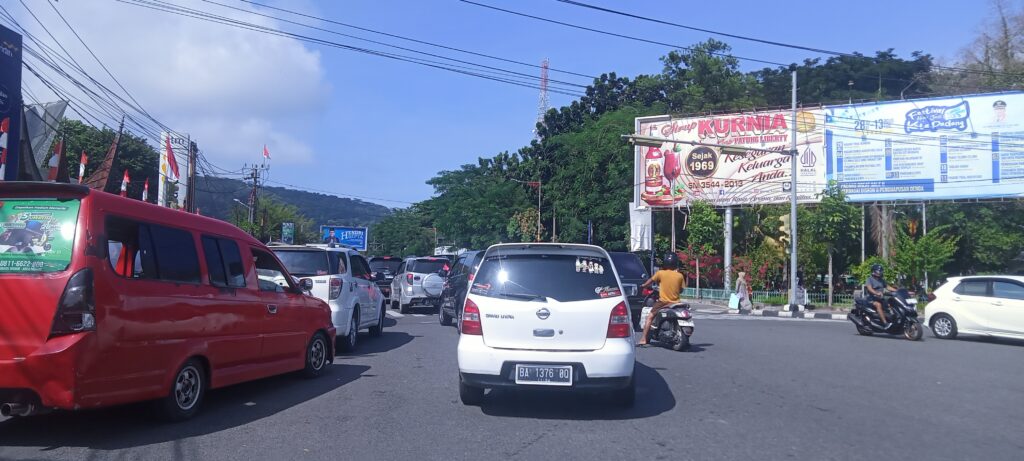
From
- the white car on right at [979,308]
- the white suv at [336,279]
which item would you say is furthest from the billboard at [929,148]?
the white suv at [336,279]

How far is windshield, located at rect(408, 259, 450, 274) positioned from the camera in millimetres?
22906

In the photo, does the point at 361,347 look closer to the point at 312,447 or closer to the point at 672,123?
the point at 312,447

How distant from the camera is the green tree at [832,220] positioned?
2850cm

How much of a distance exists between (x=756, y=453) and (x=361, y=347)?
8.59 metres

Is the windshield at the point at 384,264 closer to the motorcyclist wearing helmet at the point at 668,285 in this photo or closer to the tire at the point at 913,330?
the motorcyclist wearing helmet at the point at 668,285

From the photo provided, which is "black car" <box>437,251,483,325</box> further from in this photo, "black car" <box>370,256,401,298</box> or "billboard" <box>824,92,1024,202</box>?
"billboard" <box>824,92,1024,202</box>

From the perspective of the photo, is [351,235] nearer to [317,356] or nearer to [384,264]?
[384,264]

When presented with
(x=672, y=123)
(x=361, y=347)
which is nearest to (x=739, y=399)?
(x=361, y=347)

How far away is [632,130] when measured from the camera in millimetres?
45062

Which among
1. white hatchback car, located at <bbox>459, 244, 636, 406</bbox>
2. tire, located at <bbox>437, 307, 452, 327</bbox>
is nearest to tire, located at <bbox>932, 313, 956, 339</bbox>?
tire, located at <bbox>437, 307, 452, 327</bbox>

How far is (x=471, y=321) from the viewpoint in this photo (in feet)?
24.2

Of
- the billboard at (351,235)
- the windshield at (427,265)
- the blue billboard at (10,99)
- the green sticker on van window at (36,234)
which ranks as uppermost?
the blue billboard at (10,99)

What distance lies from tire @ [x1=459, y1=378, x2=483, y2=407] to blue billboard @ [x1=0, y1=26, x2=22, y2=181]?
15159 millimetres

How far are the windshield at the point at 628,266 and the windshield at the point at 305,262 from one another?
7.37 m
